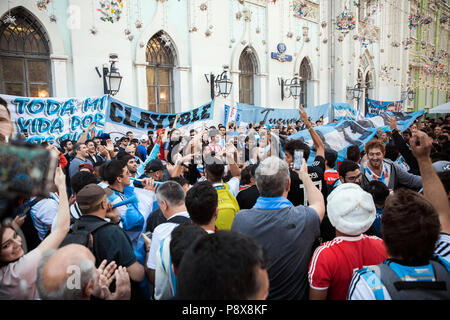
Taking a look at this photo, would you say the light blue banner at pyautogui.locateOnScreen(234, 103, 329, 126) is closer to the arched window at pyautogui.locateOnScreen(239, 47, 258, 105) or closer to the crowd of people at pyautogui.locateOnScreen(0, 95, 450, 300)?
the arched window at pyautogui.locateOnScreen(239, 47, 258, 105)

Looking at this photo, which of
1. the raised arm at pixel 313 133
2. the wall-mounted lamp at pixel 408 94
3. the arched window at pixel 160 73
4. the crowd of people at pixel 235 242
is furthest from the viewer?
the wall-mounted lamp at pixel 408 94

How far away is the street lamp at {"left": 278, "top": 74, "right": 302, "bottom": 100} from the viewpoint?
14.4m

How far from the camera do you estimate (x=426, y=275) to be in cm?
133

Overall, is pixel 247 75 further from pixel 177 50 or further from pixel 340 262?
pixel 340 262

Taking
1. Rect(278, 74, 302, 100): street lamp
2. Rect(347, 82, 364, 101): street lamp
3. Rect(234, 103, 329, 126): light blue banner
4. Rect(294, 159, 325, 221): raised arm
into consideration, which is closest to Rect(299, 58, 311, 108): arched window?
Rect(278, 74, 302, 100): street lamp

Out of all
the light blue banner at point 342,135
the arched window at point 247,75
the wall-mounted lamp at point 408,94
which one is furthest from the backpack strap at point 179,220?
the wall-mounted lamp at point 408,94

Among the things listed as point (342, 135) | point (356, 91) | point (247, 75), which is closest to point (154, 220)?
point (342, 135)

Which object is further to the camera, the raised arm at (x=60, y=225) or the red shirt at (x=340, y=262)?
the red shirt at (x=340, y=262)

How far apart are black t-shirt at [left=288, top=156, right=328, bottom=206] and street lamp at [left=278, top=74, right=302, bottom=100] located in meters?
11.0

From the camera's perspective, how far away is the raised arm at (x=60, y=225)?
1.67 meters

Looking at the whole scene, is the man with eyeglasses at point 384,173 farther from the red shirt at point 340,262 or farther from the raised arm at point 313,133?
the red shirt at point 340,262

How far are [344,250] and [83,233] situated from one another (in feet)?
5.54

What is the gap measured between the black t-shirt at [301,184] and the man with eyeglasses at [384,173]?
556 mm
